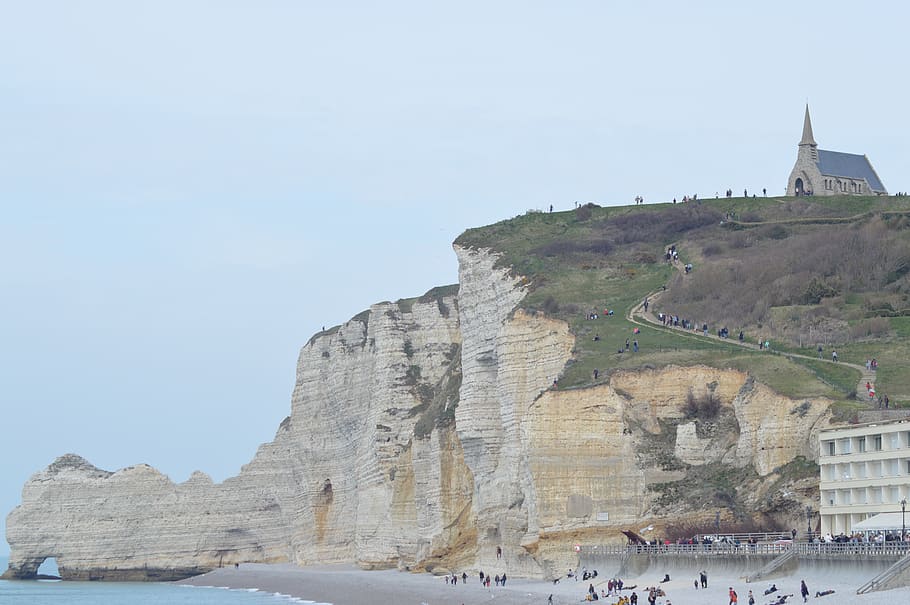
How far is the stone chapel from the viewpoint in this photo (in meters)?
109

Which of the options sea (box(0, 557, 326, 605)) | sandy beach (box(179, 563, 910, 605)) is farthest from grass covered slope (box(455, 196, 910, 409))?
sea (box(0, 557, 326, 605))

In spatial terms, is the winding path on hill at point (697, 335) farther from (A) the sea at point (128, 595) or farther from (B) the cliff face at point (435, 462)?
(A) the sea at point (128, 595)

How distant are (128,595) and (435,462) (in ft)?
76.8

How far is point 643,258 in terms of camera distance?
9456 cm

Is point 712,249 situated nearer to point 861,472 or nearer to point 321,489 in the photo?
point 321,489

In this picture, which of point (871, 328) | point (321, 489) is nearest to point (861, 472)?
point (871, 328)

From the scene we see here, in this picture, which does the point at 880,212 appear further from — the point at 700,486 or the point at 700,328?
the point at 700,486

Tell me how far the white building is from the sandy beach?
220 inches

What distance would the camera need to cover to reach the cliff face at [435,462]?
6203cm

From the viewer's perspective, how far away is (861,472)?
2108 inches

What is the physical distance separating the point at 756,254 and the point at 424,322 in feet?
80.2

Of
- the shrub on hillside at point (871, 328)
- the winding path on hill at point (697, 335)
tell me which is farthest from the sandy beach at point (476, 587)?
the shrub on hillside at point (871, 328)

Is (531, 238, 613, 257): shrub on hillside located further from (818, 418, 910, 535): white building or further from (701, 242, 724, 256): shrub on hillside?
(818, 418, 910, 535): white building

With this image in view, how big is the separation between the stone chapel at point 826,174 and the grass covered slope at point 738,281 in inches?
132
